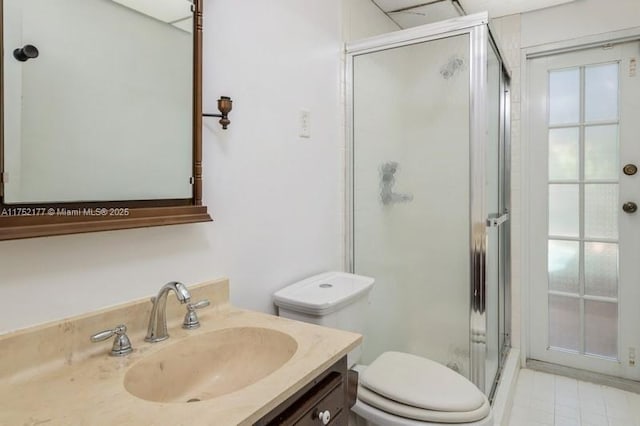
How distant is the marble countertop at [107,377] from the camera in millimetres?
648

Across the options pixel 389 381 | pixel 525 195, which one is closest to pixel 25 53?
pixel 389 381

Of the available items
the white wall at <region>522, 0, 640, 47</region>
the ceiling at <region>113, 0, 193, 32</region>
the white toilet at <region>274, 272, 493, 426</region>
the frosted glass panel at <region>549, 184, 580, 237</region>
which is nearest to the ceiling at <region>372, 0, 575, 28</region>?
the white wall at <region>522, 0, 640, 47</region>

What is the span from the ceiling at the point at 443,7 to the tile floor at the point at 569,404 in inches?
89.3

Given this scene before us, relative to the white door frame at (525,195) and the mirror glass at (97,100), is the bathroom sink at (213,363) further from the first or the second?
the white door frame at (525,195)

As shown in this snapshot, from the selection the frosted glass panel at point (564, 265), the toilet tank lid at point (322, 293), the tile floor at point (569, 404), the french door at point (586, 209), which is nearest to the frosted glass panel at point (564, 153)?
the french door at point (586, 209)

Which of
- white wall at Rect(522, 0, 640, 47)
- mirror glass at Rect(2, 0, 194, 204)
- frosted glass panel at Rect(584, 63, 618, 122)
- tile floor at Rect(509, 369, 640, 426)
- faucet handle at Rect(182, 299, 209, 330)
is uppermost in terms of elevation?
white wall at Rect(522, 0, 640, 47)

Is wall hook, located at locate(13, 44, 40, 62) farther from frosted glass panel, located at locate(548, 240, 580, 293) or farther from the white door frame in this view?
frosted glass panel, located at locate(548, 240, 580, 293)

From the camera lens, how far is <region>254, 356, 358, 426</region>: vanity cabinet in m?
0.77

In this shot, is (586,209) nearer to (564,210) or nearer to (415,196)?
(564,210)

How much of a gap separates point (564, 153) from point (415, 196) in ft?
4.05

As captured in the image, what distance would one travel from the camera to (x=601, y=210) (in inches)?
90.8

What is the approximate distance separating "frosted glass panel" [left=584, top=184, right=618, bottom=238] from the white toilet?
60.5 inches

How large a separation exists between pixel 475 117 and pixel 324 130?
26.2 inches

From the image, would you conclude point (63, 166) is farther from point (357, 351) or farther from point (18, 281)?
point (357, 351)
